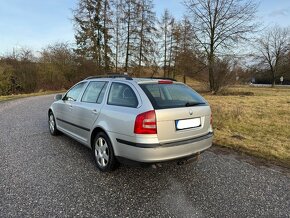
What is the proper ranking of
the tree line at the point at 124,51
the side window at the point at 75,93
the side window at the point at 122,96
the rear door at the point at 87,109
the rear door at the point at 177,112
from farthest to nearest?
the tree line at the point at 124,51
the side window at the point at 75,93
the rear door at the point at 87,109
the side window at the point at 122,96
the rear door at the point at 177,112

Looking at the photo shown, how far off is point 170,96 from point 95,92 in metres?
1.56

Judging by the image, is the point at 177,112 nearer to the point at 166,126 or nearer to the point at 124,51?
the point at 166,126

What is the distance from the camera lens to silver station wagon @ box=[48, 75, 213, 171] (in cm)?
333

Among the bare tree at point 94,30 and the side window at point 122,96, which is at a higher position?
the bare tree at point 94,30

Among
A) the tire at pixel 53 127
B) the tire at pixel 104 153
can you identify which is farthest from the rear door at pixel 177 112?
the tire at pixel 53 127

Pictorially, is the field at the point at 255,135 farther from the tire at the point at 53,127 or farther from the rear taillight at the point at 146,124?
the tire at the point at 53,127

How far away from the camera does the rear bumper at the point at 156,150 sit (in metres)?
3.29

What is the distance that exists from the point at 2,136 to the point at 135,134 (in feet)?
14.9

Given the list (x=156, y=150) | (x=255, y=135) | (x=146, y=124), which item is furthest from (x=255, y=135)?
(x=146, y=124)

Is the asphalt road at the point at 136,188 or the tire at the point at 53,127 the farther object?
the tire at the point at 53,127

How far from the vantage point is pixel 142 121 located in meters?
3.31

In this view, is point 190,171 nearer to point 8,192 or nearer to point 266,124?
point 8,192

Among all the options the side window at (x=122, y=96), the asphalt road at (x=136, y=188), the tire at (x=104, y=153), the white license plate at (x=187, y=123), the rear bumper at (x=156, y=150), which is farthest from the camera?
the tire at (x=104, y=153)

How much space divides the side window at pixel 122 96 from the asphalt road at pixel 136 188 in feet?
3.86
